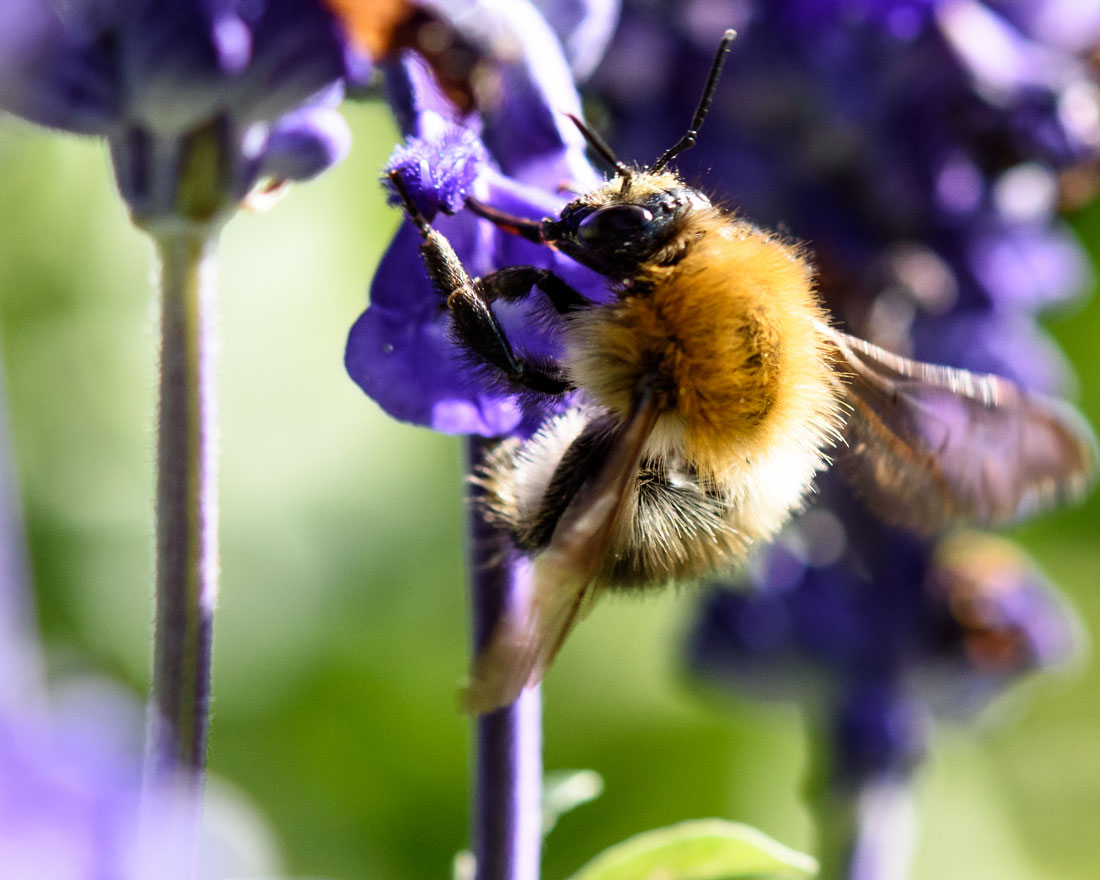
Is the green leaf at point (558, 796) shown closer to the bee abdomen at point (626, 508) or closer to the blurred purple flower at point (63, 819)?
the bee abdomen at point (626, 508)

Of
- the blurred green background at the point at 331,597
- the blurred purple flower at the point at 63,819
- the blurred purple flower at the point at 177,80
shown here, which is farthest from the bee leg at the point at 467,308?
the blurred green background at the point at 331,597

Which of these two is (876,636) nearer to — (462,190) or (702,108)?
(702,108)

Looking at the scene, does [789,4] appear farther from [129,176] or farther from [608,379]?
[129,176]

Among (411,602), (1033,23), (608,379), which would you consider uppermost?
(1033,23)

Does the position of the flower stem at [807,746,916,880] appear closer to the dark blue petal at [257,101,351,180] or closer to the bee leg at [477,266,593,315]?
the bee leg at [477,266,593,315]

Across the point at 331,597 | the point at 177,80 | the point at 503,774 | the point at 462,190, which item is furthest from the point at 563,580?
the point at 331,597

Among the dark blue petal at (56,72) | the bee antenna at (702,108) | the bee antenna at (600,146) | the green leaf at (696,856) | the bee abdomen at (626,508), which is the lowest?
the green leaf at (696,856)

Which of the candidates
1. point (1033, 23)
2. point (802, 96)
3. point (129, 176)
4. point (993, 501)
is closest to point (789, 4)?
point (802, 96)

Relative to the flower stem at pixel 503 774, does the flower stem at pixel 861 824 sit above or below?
above
